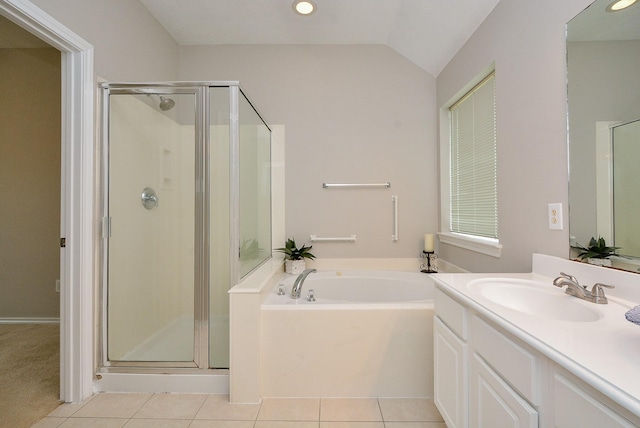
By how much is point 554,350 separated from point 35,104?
13.0 feet

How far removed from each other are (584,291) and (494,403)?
532mm

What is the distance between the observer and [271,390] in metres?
1.60

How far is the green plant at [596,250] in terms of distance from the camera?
1072 mm

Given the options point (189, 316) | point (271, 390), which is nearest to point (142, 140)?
point (189, 316)

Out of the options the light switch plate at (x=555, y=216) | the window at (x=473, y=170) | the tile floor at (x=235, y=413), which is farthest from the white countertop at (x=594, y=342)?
the window at (x=473, y=170)

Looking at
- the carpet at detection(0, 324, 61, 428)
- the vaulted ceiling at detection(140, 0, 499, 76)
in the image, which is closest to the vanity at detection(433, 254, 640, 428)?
the vaulted ceiling at detection(140, 0, 499, 76)

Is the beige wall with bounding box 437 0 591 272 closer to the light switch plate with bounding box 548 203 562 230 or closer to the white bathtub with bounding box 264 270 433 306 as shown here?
the light switch plate with bounding box 548 203 562 230

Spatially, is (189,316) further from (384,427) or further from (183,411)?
(384,427)

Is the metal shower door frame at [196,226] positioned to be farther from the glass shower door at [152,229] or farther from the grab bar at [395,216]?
the grab bar at [395,216]

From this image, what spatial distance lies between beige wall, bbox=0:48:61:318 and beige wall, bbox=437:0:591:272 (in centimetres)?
367

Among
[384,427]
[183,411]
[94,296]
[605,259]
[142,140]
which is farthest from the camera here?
[142,140]

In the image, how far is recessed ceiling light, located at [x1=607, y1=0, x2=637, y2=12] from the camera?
1.00m

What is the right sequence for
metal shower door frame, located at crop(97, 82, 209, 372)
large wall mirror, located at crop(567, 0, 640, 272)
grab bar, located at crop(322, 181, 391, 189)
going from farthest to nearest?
grab bar, located at crop(322, 181, 391, 189) < metal shower door frame, located at crop(97, 82, 209, 372) < large wall mirror, located at crop(567, 0, 640, 272)

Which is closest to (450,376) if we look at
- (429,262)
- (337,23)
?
(429,262)
